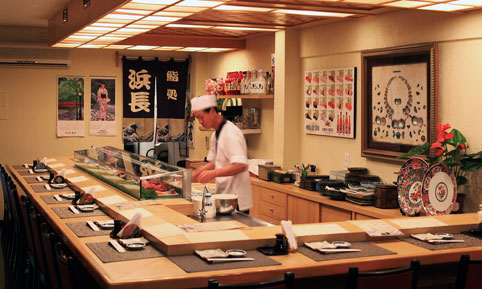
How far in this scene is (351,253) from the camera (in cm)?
309

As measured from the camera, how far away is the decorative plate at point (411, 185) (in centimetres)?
476

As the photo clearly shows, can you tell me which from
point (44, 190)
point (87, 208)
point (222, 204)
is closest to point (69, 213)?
point (87, 208)

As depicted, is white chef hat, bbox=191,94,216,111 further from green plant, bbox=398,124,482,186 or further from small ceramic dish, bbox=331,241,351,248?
small ceramic dish, bbox=331,241,351,248

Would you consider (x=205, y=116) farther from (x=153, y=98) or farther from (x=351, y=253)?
(x=153, y=98)

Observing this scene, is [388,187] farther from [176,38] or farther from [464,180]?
[176,38]

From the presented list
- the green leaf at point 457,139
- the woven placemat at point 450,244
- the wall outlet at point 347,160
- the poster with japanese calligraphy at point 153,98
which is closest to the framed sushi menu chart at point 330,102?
the wall outlet at point 347,160

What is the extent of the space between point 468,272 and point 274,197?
3.55 meters

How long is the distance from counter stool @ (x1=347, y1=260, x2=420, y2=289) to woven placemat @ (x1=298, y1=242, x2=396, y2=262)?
26 centimetres

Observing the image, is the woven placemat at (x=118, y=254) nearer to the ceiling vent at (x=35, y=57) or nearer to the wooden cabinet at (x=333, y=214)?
the wooden cabinet at (x=333, y=214)

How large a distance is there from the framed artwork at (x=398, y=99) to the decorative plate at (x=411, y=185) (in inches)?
10.5

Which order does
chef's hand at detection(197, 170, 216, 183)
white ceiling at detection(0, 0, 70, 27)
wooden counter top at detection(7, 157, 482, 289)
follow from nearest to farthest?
wooden counter top at detection(7, 157, 482, 289)
chef's hand at detection(197, 170, 216, 183)
white ceiling at detection(0, 0, 70, 27)

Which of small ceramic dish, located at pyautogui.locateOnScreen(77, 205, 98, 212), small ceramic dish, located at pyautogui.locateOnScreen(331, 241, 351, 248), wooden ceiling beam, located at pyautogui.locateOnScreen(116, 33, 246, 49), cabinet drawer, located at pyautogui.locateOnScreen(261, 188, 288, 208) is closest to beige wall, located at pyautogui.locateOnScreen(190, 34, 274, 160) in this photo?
wooden ceiling beam, located at pyautogui.locateOnScreen(116, 33, 246, 49)

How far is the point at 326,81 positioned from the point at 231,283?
402 cm

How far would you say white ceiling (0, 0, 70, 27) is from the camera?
6672mm
